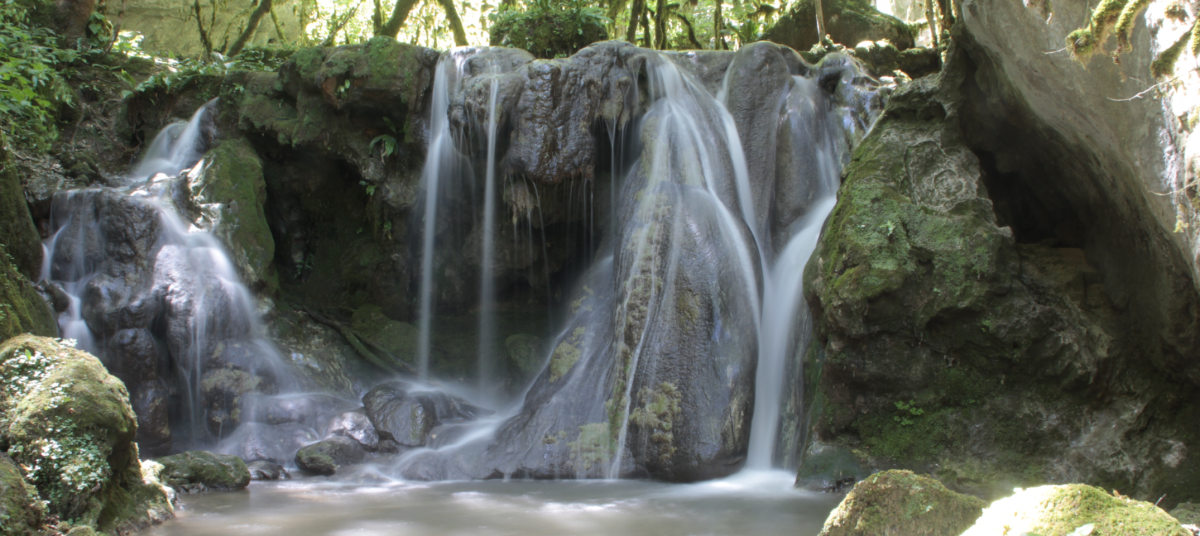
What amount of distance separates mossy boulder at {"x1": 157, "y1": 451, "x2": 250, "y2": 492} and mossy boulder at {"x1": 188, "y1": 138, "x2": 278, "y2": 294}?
330cm

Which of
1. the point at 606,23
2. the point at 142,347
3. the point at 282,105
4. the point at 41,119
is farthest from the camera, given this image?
the point at 606,23

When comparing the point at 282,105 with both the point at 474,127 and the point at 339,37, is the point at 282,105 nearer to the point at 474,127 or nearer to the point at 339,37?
the point at 474,127

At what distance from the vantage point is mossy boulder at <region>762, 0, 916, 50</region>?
1312 cm

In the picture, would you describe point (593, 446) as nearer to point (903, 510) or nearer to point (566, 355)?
point (566, 355)

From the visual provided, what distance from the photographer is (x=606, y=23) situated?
38.6 feet

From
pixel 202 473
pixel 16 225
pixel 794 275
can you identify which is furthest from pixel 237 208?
pixel 794 275

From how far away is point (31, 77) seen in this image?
1012 cm

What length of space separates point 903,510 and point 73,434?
451 centimetres

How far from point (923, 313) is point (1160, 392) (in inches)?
72.9

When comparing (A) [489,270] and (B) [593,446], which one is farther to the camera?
(A) [489,270]

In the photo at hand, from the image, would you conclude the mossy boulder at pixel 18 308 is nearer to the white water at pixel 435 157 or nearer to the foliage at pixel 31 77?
the foliage at pixel 31 77

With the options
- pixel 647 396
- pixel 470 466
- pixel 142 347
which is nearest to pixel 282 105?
pixel 142 347

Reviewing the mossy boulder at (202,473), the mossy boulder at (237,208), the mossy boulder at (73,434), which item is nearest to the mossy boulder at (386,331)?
the mossy boulder at (237,208)

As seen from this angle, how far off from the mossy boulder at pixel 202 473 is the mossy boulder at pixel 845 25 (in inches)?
441
